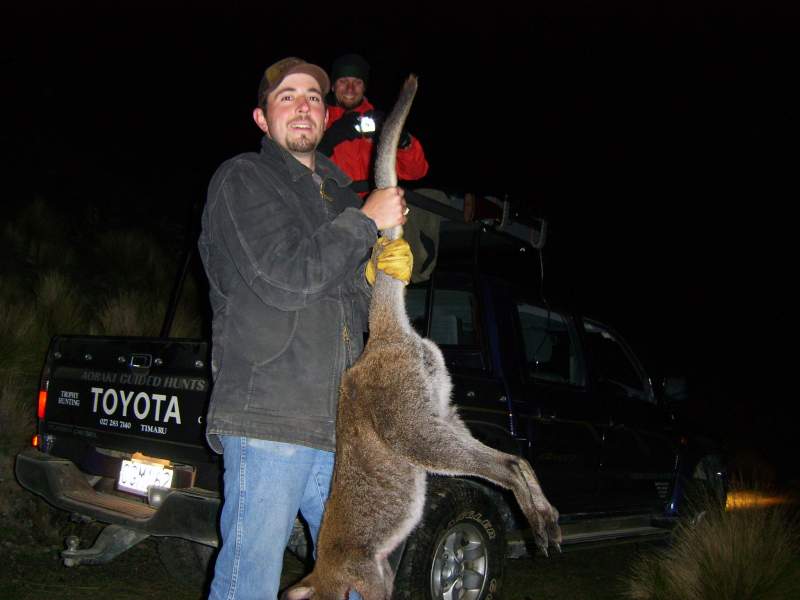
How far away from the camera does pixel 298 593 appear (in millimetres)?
2432

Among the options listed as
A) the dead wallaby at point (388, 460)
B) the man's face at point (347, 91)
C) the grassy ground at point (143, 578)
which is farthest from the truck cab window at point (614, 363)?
the dead wallaby at point (388, 460)

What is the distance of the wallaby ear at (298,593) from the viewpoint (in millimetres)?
2428

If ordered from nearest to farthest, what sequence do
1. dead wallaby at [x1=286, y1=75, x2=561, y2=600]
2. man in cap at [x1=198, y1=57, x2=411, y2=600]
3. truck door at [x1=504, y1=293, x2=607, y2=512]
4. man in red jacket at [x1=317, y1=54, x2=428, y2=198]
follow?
man in cap at [x1=198, y1=57, x2=411, y2=600] < dead wallaby at [x1=286, y1=75, x2=561, y2=600] < man in red jacket at [x1=317, y1=54, x2=428, y2=198] < truck door at [x1=504, y1=293, x2=607, y2=512]

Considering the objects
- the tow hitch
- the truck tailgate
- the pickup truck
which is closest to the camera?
the pickup truck

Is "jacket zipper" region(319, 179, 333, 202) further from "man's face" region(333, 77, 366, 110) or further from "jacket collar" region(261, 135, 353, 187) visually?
"man's face" region(333, 77, 366, 110)

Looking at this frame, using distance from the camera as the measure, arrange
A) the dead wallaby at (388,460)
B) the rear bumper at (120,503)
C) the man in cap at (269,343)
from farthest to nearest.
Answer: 1. the rear bumper at (120,503)
2. the dead wallaby at (388,460)
3. the man in cap at (269,343)

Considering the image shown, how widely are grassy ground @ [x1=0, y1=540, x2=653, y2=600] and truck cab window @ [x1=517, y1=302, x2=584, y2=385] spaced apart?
1442 mm

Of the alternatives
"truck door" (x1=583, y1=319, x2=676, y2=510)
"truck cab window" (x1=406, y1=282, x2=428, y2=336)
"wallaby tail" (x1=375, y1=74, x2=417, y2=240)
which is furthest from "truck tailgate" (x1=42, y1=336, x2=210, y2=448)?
"truck door" (x1=583, y1=319, x2=676, y2=510)

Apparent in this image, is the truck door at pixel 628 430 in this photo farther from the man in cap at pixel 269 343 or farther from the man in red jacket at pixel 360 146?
the man in cap at pixel 269 343

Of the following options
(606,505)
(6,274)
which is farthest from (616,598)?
(6,274)

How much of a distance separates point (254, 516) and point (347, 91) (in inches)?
137

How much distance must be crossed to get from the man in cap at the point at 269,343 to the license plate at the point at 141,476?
62.5 inches

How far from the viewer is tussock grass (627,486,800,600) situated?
450 cm

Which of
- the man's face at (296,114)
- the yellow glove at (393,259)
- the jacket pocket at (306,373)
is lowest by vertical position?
the jacket pocket at (306,373)
